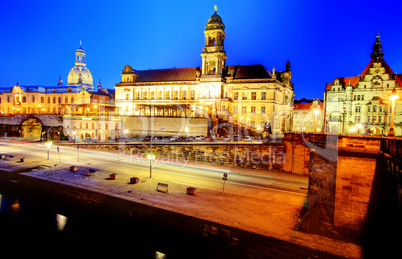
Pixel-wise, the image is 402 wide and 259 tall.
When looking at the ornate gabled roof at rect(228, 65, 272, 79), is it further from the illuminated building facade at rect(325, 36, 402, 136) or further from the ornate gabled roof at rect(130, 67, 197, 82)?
the illuminated building facade at rect(325, 36, 402, 136)

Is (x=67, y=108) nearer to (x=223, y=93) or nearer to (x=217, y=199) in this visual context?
(x=223, y=93)

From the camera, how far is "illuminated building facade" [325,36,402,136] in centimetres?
4950

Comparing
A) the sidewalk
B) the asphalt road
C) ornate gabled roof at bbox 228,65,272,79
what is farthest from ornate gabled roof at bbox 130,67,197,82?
the sidewalk

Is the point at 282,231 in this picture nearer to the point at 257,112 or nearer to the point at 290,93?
the point at 257,112

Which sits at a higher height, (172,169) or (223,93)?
(223,93)

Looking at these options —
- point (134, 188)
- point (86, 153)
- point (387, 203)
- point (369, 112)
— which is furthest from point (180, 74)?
point (387, 203)

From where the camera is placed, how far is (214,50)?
204 feet

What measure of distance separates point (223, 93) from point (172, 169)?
123 ft

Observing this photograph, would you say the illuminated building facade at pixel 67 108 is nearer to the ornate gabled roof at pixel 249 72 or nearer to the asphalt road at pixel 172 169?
the asphalt road at pixel 172 169

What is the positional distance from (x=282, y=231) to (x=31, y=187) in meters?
26.2

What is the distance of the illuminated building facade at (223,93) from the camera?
2348 inches

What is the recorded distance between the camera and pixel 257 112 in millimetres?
61156

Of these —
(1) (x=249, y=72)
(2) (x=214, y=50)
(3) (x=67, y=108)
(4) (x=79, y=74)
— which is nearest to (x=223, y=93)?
(1) (x=249, y=72)

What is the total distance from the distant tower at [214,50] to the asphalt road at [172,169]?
34.4m
